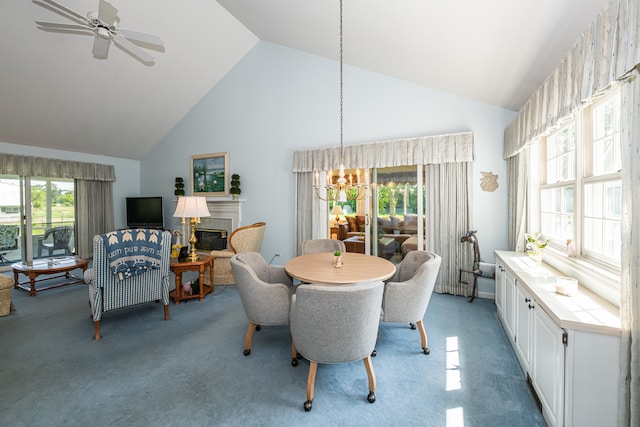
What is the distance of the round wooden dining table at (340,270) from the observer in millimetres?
2244

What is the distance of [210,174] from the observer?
599 centimetres

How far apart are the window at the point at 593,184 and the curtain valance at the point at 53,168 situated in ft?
26.9

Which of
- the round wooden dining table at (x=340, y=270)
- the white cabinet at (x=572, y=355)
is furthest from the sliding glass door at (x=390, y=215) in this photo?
the white cabinet at (x=572, y=355)

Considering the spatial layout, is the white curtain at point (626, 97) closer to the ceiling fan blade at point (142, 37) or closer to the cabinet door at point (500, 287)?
the cabinet door at point (500, 287)

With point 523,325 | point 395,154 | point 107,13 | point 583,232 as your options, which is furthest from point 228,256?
point 583,232

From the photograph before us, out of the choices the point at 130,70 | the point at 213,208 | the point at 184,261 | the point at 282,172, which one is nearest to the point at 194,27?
the point at 130,70

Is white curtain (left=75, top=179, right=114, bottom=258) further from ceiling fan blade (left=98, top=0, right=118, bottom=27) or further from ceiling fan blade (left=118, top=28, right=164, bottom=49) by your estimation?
ceiling fan blade (left=98, top=0, right=118, bottom=27)

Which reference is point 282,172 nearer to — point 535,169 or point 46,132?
point 535,169

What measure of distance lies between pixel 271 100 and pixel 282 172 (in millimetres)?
1361

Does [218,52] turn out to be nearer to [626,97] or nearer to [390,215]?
[390,215]

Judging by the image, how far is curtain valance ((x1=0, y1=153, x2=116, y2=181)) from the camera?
5117 millimetres

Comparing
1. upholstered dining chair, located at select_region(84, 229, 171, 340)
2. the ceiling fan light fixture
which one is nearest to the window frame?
upholstered dining chair, located at select_region(84, 229, 171, 340)

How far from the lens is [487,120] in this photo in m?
3.78

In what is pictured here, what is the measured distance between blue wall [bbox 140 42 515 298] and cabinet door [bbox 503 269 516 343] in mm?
1273
